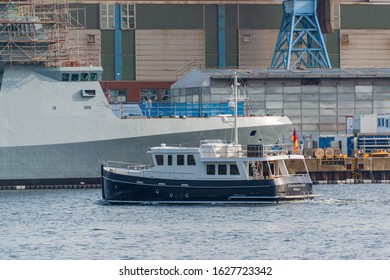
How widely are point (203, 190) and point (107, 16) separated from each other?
182 feet

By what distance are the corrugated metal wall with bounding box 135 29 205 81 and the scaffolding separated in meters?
33.4

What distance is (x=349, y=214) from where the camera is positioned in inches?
2950

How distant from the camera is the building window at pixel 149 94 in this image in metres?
130

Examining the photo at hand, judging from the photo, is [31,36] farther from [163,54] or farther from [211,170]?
[163,54]

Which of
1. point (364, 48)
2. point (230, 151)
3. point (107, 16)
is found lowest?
point (230, 151)

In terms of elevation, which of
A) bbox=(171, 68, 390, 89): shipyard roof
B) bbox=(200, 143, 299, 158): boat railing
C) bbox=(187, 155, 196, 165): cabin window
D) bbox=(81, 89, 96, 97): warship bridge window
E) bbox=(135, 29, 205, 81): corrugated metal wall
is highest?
bbox=(135, 29, 205, 81): corrugated metal wall

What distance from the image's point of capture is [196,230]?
67938 mm

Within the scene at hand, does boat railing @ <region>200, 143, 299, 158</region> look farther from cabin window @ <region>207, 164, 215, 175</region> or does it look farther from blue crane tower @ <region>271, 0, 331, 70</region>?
blue crane tower @ <region>271, 0, 331, 70</region>

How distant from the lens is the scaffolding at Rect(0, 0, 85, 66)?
96.4 metres

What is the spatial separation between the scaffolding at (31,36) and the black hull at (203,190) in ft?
57.1

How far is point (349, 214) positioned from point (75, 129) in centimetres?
2695

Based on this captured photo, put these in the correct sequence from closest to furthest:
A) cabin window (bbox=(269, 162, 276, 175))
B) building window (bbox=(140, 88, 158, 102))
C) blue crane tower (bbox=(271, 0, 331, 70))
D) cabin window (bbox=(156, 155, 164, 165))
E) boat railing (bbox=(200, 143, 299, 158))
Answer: boat railing (bbox=(200, 143, 299, 158)) → cabin window (bbox=(269, 162, 276, 175)) → cabin window (bbox=(156, 155, 164, 165)) → blue crane tower (bbox=(271, 0, 331, 70)) → building window (bbox=(140, 88, 158, 102))

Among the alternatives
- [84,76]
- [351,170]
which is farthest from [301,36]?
[84,76]

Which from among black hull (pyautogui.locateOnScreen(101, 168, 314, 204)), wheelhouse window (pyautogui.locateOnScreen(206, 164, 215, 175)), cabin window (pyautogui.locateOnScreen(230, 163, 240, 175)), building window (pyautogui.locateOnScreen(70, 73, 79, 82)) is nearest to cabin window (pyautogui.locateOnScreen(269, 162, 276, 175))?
black hull (pyautogui.locateOnScreen(101, 168, 314, 204))
